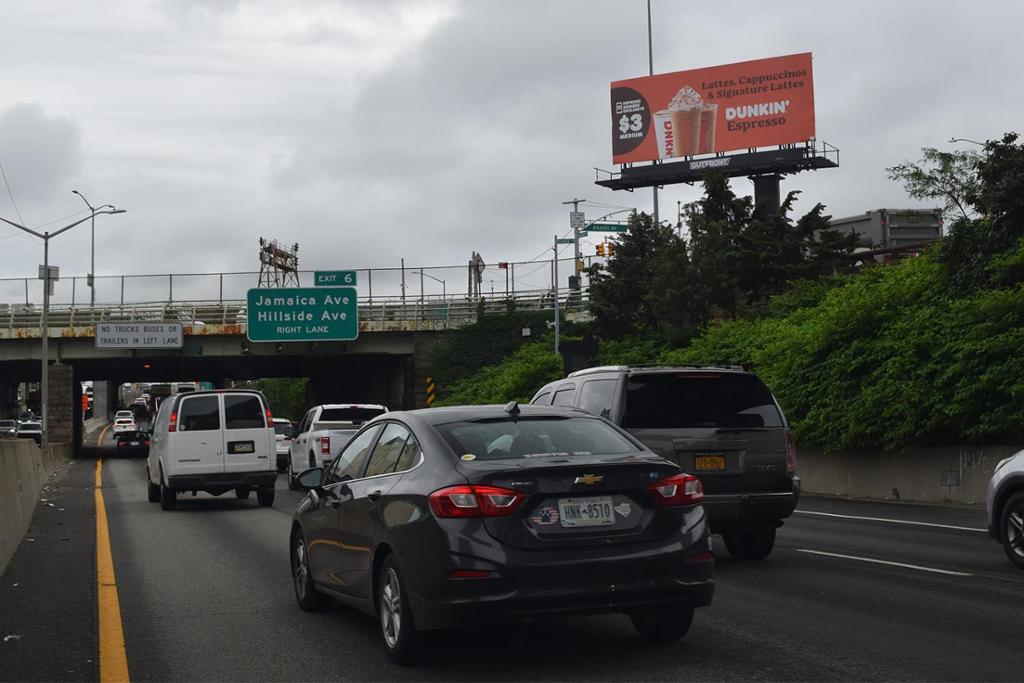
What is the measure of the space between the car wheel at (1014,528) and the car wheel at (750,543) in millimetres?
2176

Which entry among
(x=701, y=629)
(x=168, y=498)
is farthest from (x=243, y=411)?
(x=701, y=629)

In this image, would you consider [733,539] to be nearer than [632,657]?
No


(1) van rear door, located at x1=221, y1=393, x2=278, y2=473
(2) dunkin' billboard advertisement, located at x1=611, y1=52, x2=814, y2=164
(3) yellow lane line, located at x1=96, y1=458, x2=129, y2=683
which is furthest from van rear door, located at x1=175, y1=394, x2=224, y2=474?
(2) dunkin' billboard advertisement, located at x1=611, y1=52, x2=814, y2=164

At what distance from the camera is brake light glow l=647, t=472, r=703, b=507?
745cm

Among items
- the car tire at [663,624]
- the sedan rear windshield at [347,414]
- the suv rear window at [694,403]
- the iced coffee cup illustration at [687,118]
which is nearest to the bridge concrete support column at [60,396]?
the iced coffee cup illustration at [687,118]

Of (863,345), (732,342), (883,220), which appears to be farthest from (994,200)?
(883,220)

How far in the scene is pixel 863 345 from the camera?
23.6m

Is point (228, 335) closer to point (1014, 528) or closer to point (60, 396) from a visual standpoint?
point (60, 396)

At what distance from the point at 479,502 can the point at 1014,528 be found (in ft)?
20.9

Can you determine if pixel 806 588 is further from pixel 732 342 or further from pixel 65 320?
pixel 65 320

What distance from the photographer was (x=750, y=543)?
12.9 meters

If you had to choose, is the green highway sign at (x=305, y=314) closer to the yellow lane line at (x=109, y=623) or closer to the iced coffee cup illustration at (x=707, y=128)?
the iced coffee cup illustration at (x=707, y=128)

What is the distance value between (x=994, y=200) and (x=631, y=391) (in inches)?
537

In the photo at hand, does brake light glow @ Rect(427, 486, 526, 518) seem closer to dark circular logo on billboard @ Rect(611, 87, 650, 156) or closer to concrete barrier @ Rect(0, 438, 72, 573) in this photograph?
concrete barrier @ Rect(0, 438, 72, 573)
